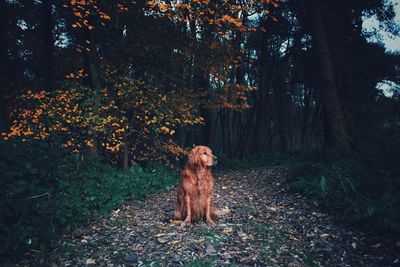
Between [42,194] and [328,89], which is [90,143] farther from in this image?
[328,89]

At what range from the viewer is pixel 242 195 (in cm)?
800

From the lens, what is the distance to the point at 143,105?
8.85 metres

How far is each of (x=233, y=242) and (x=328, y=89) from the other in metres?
5.92

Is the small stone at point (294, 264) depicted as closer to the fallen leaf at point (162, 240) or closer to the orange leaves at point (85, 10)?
the fallen leaf at point (162, 240)

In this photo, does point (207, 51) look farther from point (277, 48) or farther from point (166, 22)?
point (277, 48)

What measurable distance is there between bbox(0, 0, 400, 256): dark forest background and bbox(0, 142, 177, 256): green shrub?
0.02 meters

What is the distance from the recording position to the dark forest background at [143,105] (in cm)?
493

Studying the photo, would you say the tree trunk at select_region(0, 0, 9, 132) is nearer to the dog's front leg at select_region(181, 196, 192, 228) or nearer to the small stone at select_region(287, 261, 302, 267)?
the dog's front leg at select_region(181, 196, 192, 228)

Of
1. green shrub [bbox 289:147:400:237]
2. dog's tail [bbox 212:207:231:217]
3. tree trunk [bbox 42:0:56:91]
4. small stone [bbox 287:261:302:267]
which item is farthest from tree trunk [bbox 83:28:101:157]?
small stone [bbox 287:261:302:267]

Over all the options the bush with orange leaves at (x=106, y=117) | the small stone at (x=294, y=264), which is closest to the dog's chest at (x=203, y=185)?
the small stone at (x=294, y=264)

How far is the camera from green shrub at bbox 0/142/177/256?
3.92m

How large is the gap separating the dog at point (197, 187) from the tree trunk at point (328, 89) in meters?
4.75

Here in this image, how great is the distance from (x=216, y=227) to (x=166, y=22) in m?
7.36

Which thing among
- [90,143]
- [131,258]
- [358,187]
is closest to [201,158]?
[131,258]
